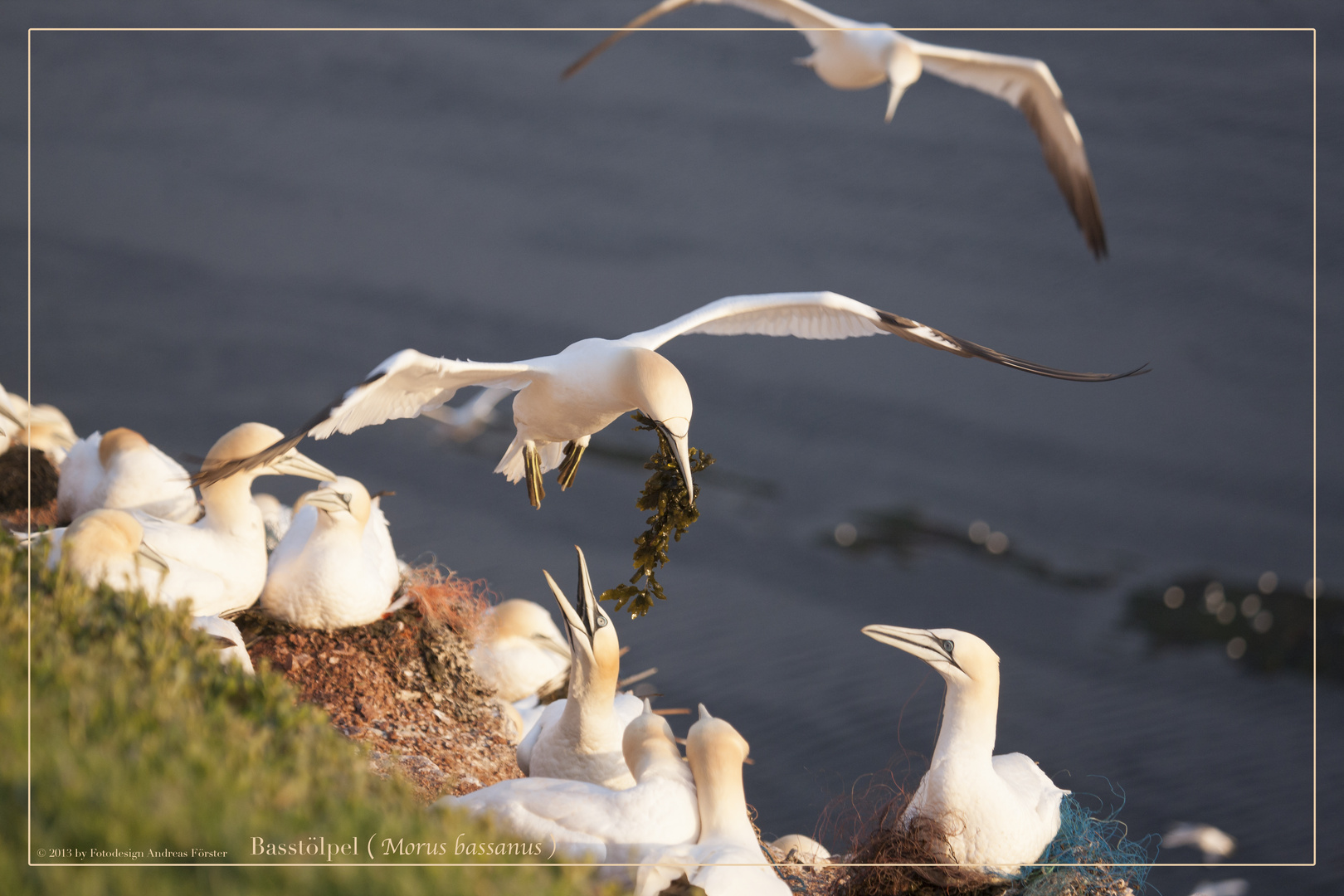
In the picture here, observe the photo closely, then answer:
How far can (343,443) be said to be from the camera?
18.8 feet

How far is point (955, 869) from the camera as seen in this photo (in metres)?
3.38

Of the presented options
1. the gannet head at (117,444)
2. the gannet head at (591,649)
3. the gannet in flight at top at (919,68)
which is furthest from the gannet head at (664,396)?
the gannet head at (117,444)

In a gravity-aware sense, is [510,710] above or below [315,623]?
below

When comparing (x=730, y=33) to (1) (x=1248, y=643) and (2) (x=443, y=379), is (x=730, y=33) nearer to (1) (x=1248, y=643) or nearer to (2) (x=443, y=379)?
(2) (x=443, y=379)

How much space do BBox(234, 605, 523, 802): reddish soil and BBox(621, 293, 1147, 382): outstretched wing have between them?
5.39 feet

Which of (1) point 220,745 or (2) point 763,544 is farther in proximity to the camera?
(2) point 763,544

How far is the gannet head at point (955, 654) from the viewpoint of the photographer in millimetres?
3545

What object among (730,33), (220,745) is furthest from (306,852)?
(730,33)

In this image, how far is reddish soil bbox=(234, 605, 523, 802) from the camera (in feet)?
13.7

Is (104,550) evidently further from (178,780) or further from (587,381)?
(587,381)

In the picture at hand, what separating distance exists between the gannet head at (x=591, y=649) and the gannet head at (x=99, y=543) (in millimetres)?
1515

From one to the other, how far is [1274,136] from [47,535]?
4937 millimetres

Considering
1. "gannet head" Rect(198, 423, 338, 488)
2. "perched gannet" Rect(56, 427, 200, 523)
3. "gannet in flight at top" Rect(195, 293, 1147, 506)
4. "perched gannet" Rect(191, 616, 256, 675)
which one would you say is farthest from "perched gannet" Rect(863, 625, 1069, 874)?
"perched gannet" Rect(56, 427, 200, 523)

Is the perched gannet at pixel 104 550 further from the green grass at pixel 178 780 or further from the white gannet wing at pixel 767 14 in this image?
the white gannet wing at pixel 767 14
